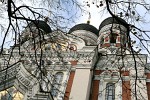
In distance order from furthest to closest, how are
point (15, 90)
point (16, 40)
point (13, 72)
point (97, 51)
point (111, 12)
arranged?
point (97, 51) < point (13, 72) < point (15, 90) < point (16, 40) < point (111, 12)

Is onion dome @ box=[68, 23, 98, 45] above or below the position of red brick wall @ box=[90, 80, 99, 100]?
above

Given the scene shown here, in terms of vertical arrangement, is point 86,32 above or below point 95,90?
above

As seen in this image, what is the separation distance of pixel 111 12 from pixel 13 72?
914cm

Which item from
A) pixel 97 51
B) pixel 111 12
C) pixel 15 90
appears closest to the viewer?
pixel 111 12

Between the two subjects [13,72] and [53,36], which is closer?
[53,36]

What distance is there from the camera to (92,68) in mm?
15938

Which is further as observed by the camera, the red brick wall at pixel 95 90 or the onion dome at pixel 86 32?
the onion dome at pixel 86 32

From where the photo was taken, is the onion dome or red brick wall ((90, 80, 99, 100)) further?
the onion dome

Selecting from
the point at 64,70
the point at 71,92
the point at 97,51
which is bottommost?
the point at 71,92

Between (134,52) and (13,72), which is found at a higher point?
(13,72)

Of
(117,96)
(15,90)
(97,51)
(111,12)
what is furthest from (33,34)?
(97,51)

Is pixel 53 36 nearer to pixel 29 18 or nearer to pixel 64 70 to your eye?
pixel 29 18

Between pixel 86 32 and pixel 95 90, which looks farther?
pixel 86 32

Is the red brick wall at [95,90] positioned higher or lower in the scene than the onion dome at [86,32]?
lower
